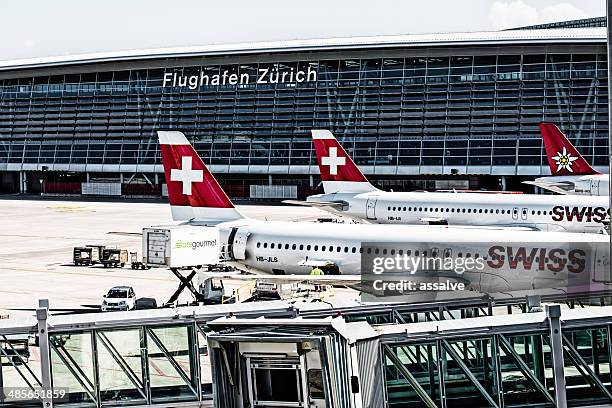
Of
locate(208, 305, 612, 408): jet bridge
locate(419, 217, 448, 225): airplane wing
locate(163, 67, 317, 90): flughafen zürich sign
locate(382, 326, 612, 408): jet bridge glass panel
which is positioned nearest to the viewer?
locate(208, 305, 612, 408): jet bridge

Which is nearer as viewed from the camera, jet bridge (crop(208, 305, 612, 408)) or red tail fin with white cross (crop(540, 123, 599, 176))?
jet bridge (crop(208, 305, 612, 408))

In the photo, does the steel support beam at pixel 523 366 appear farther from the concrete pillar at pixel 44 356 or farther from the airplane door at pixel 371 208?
the airplane door at pixel 371 208

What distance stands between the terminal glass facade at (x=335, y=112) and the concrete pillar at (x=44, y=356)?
92.8m

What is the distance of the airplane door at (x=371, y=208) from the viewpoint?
65.8 m

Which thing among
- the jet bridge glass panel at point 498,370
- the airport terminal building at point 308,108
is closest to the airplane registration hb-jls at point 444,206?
the jet bridge glass panel at point 498,370

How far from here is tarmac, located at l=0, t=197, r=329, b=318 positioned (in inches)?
1782

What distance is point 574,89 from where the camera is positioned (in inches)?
4304

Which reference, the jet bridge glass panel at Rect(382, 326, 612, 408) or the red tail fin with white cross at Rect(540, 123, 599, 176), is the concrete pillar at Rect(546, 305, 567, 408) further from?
the red tail fin with white cross at Rect(540, 123, 599, 176)

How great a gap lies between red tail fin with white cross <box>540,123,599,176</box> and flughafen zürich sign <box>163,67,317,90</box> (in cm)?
4700

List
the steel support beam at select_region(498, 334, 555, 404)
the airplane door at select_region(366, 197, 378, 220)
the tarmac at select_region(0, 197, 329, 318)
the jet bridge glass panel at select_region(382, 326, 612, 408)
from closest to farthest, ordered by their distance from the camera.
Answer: the jet bridge glass panel at select_region(382, 326, 612, 408) → the steel support beam at select_region(498, 334, 555, 404) → the tarmac at select_region(0, 197, 329, 318) → the airplane door at select_region(366, 197, 378, 220)

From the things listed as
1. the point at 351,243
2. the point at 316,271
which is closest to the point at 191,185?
the point at 316,271

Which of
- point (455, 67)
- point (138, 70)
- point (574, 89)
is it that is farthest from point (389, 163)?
point (138, 70)

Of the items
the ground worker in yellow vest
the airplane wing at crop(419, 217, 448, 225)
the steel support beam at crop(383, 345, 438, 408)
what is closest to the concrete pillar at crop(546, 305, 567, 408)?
the steel support beam at crop(383, 345, 438, 408)

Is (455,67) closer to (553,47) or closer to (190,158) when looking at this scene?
(553,47)
